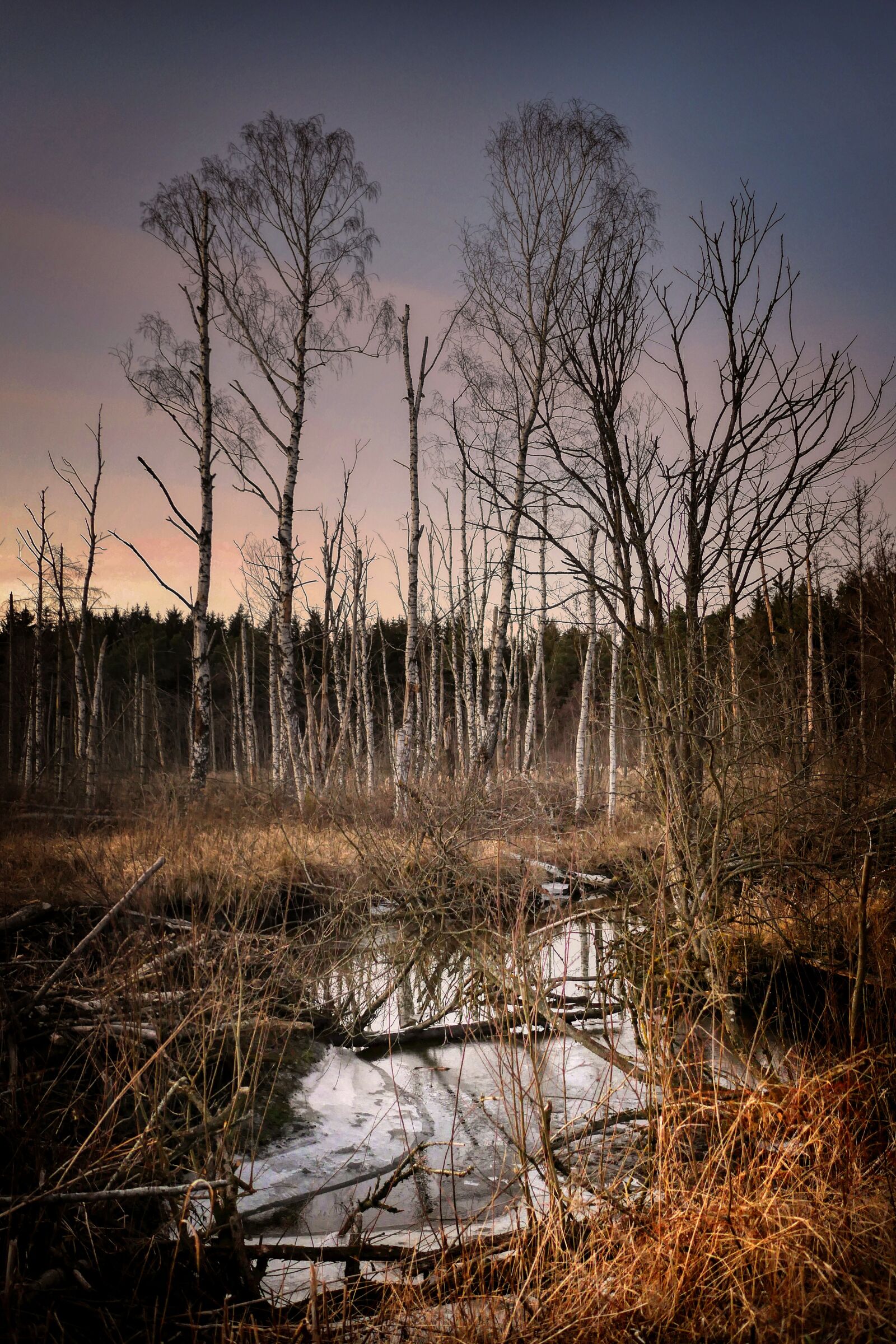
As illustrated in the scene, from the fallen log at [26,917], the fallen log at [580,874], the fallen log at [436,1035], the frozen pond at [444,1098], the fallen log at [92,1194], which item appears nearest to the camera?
the fallen log at [92,1194]

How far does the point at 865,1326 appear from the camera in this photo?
1.88 metres

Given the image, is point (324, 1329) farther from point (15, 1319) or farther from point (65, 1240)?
point (65, 1240)

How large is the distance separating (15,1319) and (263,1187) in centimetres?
167

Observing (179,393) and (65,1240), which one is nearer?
(65,1240)

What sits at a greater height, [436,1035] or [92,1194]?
[92,1194]

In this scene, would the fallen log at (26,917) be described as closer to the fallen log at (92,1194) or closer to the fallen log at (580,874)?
the fallen log at (92,1194)

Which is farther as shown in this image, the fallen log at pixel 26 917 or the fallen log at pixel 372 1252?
the fallen log at pixel 26 917

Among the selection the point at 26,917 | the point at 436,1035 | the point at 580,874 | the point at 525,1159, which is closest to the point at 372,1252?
the point at 525,1159

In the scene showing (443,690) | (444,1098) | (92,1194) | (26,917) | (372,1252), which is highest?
(443,690)

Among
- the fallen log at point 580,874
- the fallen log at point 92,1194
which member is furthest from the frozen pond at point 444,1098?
the fallen log at point 580,874

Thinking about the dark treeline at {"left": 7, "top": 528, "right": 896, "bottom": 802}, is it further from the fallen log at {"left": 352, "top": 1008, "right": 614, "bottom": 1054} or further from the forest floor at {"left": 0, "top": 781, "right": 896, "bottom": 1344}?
the fallen log at {"left": 352, "top": 1008, "right": 614, "bottom": 1054}

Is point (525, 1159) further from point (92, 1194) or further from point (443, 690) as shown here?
point (443, 690)

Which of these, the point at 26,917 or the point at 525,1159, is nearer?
the point at 525,1159

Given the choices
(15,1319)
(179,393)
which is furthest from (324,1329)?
(179,393)
